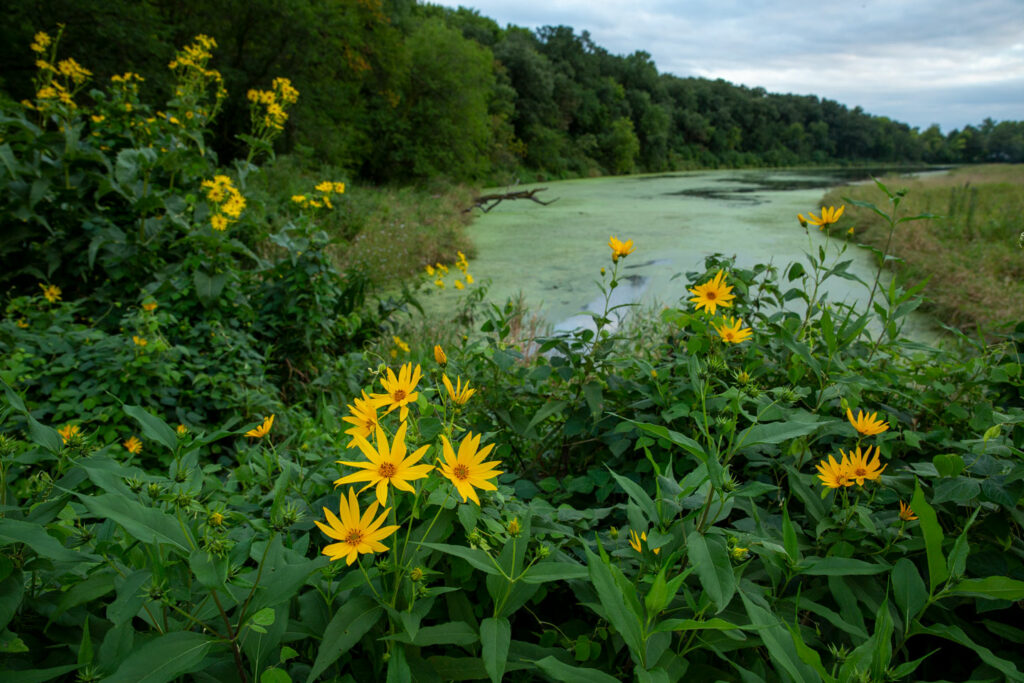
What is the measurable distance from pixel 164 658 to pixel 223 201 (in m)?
2.54

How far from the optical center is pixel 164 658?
0.49 meters

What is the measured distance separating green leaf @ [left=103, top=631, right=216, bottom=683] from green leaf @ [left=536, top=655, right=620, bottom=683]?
33cm

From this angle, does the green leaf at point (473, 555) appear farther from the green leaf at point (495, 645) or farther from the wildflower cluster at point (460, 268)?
the wildflower cluster at point (460, 268)

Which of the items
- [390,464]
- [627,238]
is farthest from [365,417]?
[627,238]

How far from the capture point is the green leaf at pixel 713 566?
563mm

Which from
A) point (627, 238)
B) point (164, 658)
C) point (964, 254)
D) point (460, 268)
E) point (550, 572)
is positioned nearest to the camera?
point (164, 658)

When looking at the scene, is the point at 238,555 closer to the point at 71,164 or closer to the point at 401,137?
the point at 71,164

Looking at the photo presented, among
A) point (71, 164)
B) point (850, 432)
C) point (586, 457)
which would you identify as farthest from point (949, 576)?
point (71, 164)

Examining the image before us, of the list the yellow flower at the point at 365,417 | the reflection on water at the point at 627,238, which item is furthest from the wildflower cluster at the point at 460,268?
the yellow flower at the point at 365,417

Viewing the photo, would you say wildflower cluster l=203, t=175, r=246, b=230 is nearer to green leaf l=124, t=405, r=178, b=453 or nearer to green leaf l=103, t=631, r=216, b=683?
green leaf l=124, t=405, r=178, b=453

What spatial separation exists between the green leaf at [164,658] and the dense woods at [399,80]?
5088mm

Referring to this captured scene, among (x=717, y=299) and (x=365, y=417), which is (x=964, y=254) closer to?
(x=717, y=299)

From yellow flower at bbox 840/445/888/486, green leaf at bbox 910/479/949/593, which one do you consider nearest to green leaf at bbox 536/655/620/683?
green leaf at bbox 910/479/949/593

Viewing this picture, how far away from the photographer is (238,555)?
0.60 meters
